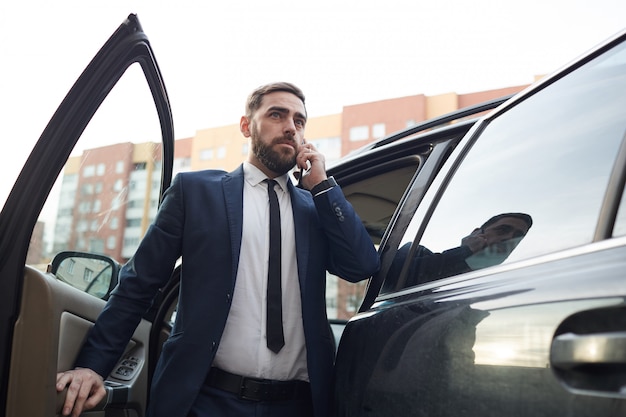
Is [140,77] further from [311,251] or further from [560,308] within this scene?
[560,308]

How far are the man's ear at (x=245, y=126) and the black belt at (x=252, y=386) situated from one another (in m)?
1.02

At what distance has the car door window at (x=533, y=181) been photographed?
1.04 metres

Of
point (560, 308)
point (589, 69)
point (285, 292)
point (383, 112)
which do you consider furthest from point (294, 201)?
point (383, 112)

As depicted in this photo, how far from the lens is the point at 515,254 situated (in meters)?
1.17

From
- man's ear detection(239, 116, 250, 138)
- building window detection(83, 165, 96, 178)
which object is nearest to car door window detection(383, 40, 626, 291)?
man's ear detection(239, 116, 250, 138)

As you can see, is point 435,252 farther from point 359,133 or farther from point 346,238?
point 359,133

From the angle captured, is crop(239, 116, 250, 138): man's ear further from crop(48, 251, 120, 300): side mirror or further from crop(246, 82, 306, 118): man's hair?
crop(48, 251, 120, 300): side mirror

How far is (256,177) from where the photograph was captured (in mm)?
2146

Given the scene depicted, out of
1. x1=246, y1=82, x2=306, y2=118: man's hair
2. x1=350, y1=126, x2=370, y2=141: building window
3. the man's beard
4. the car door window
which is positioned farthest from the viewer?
x1=350, y1=126, x2=370, y2=141: building window

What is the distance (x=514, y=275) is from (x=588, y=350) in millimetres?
270

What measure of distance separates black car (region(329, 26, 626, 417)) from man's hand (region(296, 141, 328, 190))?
33 centimetres

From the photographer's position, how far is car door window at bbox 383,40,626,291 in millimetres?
1044

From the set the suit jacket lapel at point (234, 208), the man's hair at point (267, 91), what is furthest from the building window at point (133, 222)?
the man's hair at point (267, 91)

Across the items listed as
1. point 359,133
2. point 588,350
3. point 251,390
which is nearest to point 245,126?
point 251,390
